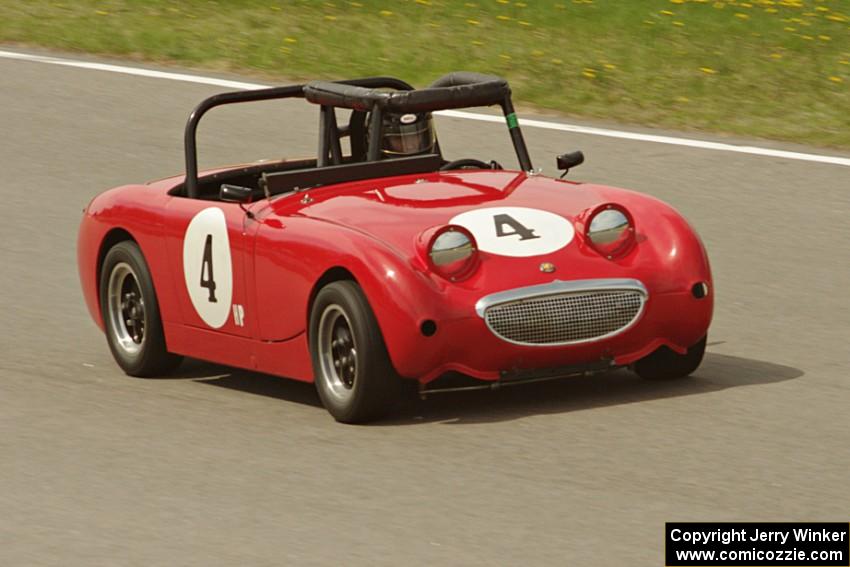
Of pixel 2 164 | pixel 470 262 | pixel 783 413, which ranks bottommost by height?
pixel 2 164

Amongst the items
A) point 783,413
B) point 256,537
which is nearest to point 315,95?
point 783,413

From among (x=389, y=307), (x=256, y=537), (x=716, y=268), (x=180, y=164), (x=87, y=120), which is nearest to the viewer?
(x=256, y=537)

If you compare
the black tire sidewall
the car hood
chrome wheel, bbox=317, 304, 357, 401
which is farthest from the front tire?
the black tire sidewall

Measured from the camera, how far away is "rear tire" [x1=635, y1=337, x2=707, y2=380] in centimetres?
819

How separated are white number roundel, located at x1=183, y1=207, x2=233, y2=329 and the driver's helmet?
0.85 metres

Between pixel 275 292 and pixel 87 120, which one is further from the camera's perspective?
pixel 87 120

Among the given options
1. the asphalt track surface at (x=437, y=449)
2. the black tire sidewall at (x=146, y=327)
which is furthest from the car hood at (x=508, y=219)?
the black tire sidewall at (x=146, y=327)

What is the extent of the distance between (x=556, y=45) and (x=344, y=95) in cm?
809

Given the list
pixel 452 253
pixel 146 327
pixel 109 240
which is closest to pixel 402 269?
pixel 452 253

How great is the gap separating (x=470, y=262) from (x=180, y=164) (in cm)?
685

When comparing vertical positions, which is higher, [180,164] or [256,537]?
[256,537]

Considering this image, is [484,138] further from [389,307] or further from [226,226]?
[389,307]

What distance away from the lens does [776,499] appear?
6.39 metres

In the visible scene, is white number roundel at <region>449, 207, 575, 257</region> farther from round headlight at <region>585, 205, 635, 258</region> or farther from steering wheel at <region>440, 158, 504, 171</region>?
steering wheel at <region>440, 158, 504, 171</region>
